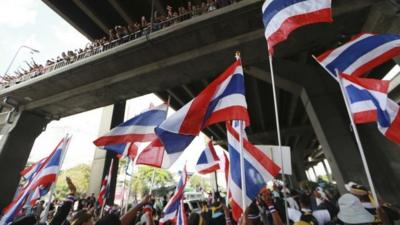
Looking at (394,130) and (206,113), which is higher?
(206,113)

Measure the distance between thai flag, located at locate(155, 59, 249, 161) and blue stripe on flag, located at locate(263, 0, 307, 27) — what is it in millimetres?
1064

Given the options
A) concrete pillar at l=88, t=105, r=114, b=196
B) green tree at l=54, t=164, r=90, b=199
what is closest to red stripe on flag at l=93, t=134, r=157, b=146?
concrete pillar at l=88, t=105, r=114, b=196

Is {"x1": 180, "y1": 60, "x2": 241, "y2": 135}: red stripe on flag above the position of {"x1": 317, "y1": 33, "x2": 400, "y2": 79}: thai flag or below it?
below

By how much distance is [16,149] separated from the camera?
16750mm

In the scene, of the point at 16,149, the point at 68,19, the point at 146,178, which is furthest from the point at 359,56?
the point at 146,178

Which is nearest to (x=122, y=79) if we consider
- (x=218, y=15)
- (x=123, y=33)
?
(x=123, y=33)

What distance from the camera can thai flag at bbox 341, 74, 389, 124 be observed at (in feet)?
12.6

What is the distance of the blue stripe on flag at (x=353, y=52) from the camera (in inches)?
159

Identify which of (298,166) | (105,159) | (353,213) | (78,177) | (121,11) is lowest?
(353,213)

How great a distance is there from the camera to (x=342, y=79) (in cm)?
399

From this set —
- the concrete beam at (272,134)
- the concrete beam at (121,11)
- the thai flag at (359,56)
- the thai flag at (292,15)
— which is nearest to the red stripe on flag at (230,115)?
the thai flag at (292,15)

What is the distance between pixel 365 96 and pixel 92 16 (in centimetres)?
1545

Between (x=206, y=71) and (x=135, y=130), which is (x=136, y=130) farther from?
(x=206, y=71)

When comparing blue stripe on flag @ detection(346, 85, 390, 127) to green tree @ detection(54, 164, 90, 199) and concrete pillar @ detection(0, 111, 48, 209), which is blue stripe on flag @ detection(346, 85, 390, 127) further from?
green tree @ detection(54, 164, 90, 199)
